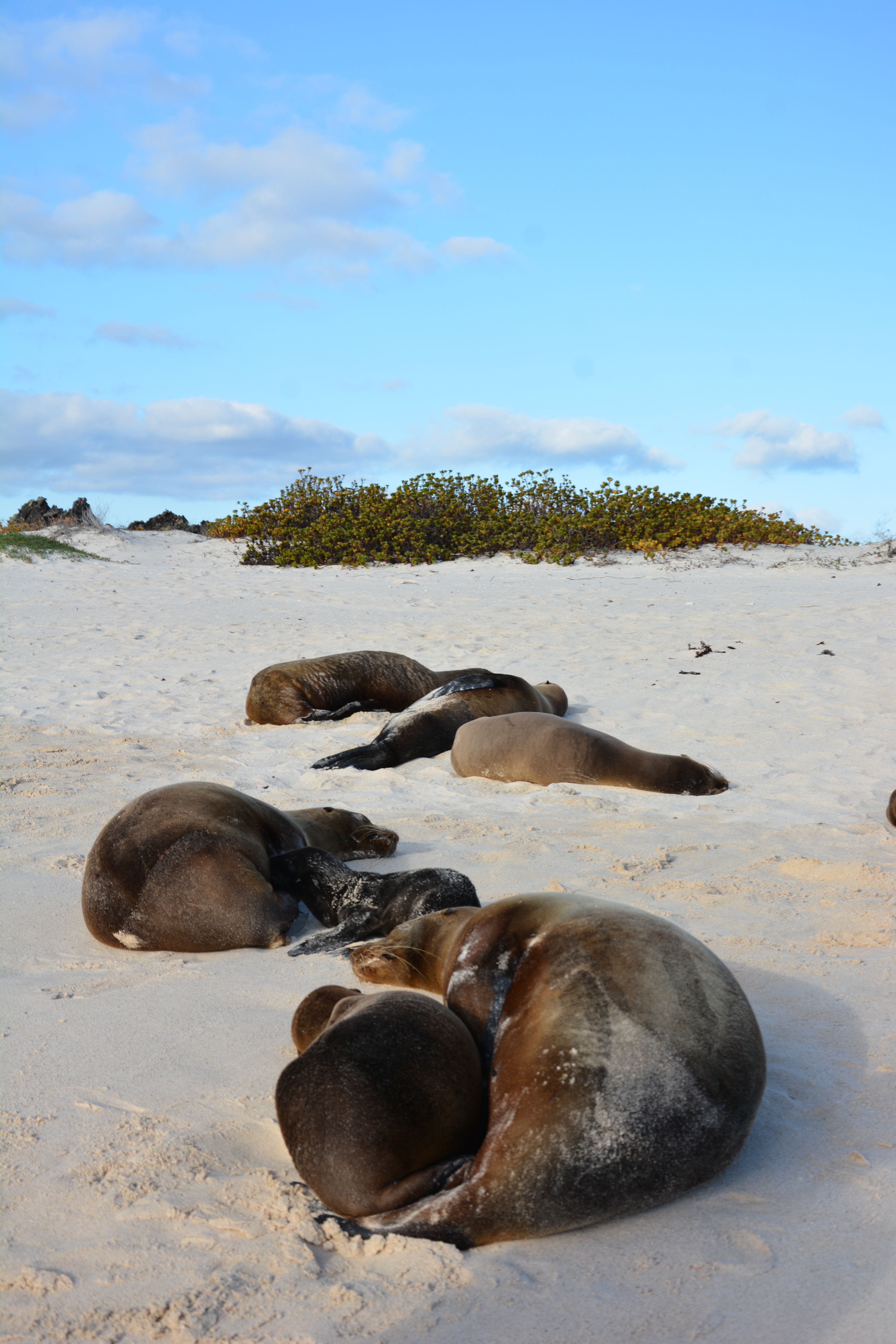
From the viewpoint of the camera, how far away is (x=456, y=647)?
12219 millimetres

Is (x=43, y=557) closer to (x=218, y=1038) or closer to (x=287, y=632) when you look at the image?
(x=287, y=632)

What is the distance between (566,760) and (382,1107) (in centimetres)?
496

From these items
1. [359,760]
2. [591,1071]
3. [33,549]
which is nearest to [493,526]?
[33,549]

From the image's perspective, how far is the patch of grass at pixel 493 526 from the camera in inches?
797

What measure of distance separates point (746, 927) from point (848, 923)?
459 mm

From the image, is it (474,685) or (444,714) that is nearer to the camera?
(444,714)

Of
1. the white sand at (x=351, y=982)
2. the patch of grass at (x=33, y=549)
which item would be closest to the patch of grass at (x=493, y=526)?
the patch of grass at (x=33, y=549)

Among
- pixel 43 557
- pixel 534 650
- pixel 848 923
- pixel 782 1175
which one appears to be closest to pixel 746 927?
pixel 848 923

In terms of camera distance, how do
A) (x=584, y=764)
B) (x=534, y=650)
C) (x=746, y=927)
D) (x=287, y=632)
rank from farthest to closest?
(x=287, y=632) < (x=534, y=650) < (x=584, y=764) < (x=746, y=927)

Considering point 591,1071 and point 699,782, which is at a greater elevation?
point 591,1071

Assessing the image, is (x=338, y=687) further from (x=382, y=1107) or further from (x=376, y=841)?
(x=382, y=1107)

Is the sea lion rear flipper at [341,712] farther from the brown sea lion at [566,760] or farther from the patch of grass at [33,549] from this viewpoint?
the patch of grass at [33,549]

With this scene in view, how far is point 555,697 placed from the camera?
8.88m

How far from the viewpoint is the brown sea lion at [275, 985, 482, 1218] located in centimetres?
216
